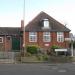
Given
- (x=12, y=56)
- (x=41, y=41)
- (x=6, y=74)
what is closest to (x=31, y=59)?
A: (x=12, y=56)

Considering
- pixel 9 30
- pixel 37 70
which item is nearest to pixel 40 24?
pixel 9 30

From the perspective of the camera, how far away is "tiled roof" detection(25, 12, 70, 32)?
68.8 m

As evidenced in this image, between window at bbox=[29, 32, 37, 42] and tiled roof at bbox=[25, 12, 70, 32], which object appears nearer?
window at bbox=[29, 32, 37, 42]

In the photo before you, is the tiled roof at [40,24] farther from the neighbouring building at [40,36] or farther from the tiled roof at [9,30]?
the tiled roof at [9,30]

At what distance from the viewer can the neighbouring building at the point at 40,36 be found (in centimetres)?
6844

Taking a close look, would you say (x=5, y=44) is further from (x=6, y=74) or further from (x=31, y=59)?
(x=6, y=74)

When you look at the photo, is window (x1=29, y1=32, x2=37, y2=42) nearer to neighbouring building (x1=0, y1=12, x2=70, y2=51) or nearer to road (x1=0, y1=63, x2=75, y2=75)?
neighbouring building (x1=0, y1=12, x2=70, y2=51)

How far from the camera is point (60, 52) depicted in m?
58.3

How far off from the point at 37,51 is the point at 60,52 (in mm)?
3979

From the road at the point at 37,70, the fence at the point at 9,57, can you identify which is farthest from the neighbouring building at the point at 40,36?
the road at the point at 37,70

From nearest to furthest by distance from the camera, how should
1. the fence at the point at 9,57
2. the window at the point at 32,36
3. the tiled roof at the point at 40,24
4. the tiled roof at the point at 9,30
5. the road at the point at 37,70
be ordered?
1. the road at the point at 37,70
2. the fence at the point at 9,57
3. the window at the point at 32,36
4. the tiled roof at the point at 40,24
5. the tiled roof at the point at 9,30

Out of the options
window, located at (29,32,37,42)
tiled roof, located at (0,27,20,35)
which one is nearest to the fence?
window, located at (29,32,37,42)

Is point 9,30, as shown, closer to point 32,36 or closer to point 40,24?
point 32,36

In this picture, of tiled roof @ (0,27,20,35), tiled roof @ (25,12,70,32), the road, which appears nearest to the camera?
the road
